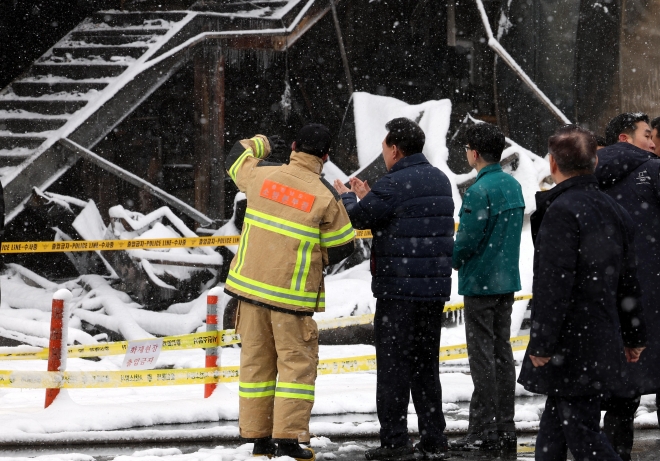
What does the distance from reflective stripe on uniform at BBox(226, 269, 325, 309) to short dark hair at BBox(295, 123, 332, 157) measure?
80 cm

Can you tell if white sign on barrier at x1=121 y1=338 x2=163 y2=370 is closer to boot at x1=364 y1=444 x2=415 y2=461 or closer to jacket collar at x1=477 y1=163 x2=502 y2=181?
boot at x1=364 y1=444 x2=415 y2=461

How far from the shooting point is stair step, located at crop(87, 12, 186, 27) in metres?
12.8

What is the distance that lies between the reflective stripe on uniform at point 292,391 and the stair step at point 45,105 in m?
7.54

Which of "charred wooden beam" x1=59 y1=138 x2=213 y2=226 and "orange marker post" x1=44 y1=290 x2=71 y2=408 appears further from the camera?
"charred wooden beam" x1=59 y1=138 x2=213 y2=226

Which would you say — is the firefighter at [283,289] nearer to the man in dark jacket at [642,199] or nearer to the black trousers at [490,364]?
the black trousers at [490,364]

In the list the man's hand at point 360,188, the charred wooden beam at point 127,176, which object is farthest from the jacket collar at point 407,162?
the charred wooden beam at point 127,176

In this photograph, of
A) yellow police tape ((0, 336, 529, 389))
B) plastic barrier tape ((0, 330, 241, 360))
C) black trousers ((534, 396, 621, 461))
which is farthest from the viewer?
plastic barrier tape ((0, 330, 241, 360))

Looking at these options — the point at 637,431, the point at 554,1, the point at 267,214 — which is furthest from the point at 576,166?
the point at 554,1

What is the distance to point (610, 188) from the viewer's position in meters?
4.90

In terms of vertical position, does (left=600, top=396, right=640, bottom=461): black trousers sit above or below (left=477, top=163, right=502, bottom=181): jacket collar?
below

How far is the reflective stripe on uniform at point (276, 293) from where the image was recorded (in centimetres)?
493

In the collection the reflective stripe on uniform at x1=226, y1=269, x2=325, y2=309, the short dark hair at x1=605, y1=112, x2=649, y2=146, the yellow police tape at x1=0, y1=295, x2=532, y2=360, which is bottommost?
the yellow police tape at x1=0, y1=295, x2=532, y2=360

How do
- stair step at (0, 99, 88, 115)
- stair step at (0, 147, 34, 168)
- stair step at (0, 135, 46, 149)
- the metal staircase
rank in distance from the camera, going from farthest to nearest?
1. stair step at (0, 99, 88, 115)
2. stair step at (0, 135, 46, 149)
3. the metal staircase
4. stair step at (0, 147, 34, 168)

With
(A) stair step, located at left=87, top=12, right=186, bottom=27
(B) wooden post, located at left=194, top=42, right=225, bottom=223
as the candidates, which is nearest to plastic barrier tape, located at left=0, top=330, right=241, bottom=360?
(B) wooden post, located at left=194, top=42, right=225, bottom=223
